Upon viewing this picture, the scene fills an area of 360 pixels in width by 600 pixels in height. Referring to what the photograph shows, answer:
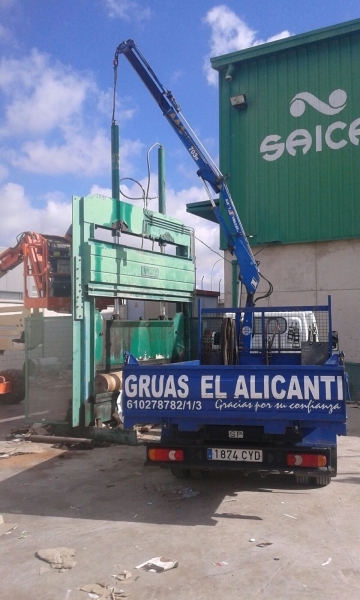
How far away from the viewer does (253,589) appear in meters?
3.86

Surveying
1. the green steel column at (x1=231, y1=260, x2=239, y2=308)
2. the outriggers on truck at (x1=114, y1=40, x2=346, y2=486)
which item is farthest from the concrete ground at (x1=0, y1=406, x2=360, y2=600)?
the green steel column at (x1=231, y1=260, x2=239, y2=308)

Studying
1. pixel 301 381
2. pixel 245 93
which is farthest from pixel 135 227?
pixel 245 93

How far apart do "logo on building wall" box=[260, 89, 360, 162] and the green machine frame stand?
5.19 meters

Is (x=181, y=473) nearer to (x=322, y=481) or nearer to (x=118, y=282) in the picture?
(x=322, y=481)

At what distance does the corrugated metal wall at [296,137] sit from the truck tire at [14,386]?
7774 mm

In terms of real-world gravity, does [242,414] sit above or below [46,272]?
below

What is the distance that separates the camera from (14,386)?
12.5m

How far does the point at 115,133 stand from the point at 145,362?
14.8ft

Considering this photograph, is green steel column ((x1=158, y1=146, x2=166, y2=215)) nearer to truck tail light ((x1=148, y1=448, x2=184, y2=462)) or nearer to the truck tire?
the truck tire

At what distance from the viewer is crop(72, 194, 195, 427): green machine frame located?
8.45 m

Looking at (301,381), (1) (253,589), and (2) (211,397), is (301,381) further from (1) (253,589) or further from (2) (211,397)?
(1) (253,589)

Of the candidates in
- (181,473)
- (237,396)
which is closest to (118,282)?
(181,473)

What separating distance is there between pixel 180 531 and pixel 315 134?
42.1 feet

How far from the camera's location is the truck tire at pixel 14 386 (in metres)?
12.6
